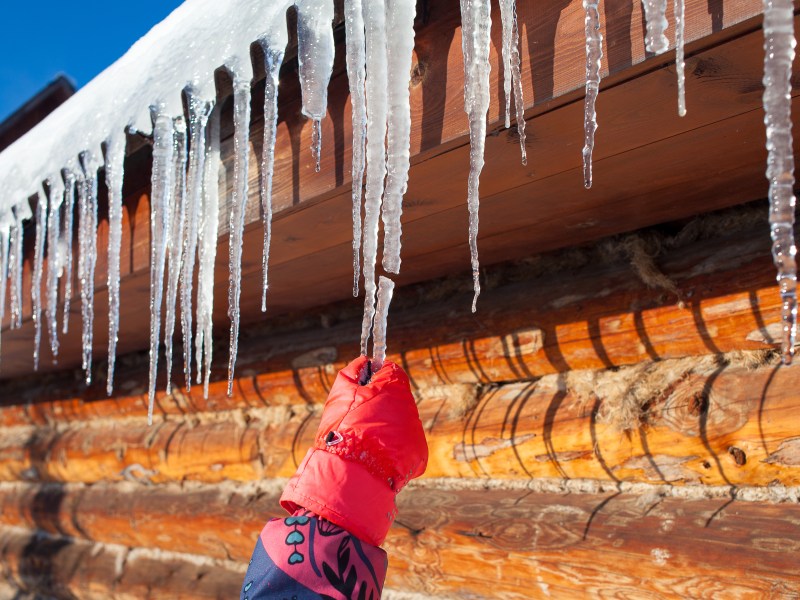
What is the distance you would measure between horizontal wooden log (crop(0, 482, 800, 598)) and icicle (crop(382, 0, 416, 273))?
0.90 metres

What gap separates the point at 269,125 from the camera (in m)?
1.60

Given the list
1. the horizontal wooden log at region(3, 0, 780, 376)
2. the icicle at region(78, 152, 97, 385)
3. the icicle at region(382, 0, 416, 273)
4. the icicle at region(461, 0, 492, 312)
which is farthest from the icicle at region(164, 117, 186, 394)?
the icicle at region(461, 0, 492, 312)

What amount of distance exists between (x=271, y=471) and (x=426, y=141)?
1.81 metres

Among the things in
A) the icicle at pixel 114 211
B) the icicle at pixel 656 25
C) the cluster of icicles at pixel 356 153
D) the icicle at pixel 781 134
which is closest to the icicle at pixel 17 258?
the cluster of icicles at pixel 356 153

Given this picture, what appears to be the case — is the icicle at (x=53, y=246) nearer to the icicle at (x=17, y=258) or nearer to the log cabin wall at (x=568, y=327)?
the icicle at (x=17, y=258)

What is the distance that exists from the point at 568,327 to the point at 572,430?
0.28m

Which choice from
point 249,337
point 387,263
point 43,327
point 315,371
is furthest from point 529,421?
point 43,327

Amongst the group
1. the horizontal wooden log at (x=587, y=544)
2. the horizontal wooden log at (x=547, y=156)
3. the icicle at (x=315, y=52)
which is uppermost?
the icicle at (x=315, y=52)

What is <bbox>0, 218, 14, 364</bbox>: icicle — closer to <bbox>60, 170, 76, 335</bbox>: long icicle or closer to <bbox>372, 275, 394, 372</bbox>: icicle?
<bbox>60, 170, 76, 335</bbox>: long icicle

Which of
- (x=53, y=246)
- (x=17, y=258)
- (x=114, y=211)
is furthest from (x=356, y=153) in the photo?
(x=17, y=258)

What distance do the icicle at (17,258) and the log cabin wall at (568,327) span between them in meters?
0.17

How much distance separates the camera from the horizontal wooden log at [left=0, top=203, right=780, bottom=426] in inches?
64.4

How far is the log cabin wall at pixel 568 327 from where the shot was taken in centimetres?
126

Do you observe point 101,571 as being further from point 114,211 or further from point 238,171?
point 238,171
